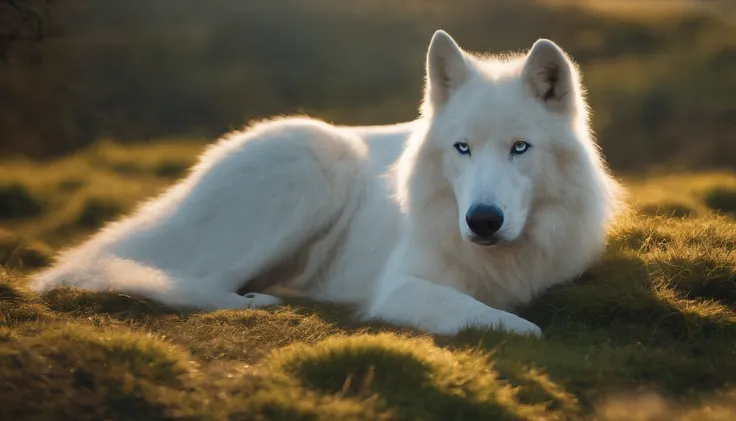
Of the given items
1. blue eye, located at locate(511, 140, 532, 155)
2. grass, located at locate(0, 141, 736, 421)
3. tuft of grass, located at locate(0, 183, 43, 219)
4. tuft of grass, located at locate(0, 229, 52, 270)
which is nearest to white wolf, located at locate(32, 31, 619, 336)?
blue eye, located at locate(511, 140, 532, 155)

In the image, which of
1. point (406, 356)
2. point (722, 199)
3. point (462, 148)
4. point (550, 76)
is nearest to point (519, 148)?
point (462, 148)

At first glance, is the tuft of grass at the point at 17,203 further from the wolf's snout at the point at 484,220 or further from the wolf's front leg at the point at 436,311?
the wolf's snout at the point at 484,220

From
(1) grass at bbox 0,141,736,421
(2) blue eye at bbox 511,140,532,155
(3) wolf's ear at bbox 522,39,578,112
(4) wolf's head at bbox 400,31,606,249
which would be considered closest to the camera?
(1) grass at bbox 0,141,736,421

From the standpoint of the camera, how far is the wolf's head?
5270mm

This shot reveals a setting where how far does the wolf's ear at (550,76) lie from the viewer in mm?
5691

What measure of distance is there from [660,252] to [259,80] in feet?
50.9

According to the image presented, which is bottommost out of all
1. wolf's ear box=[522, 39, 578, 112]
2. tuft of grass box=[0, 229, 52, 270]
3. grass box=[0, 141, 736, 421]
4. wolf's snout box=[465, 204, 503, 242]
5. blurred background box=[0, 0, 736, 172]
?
grass box=[0, 141, 736, 421]

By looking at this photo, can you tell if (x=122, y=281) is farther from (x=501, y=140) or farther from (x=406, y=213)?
(x=501, y=140)

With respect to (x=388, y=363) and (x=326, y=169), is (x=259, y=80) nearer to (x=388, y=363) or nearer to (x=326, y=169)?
(x=326, y=169)

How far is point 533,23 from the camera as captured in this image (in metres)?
20.5

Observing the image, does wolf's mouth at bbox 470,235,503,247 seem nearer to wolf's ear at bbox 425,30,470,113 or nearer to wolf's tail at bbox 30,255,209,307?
wolf's ear at bbox 425,30,470,113

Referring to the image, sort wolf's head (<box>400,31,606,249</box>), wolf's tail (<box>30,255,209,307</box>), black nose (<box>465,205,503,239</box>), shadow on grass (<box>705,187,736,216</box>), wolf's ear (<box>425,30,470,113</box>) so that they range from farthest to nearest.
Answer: shadow on grass (<box>705,187,736,216</box>) → wolf's tail (<box>30,255,209,307</box>) → wolf's ear (<box>425,30,470,113</box>) → wolf's head (<box>400,31,606,249</box>) → black nose (<box>465,205,503,239</box>)

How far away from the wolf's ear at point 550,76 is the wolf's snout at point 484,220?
1.09 metres

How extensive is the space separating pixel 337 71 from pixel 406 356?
17805mm
